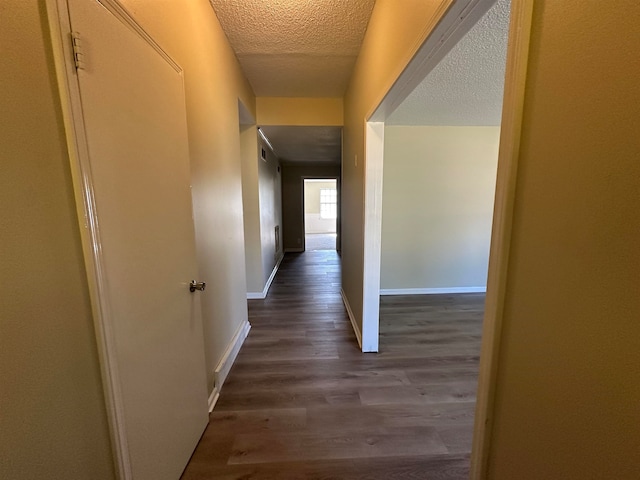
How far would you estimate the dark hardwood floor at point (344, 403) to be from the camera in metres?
1.40

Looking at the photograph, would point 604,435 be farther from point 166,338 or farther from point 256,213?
point 256,213

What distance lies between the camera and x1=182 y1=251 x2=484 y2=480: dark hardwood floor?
1396 millimetres

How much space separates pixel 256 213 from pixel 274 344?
1740 mm

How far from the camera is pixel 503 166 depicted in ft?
2.26

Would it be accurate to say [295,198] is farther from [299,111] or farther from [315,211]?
[315,211]

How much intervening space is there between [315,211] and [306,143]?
25.3 feet

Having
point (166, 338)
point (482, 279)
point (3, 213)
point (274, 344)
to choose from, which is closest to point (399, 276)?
point (482, 279)

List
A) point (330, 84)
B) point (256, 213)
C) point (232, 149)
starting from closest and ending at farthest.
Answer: point (232, 149), point (330, 84), point (256, 213)

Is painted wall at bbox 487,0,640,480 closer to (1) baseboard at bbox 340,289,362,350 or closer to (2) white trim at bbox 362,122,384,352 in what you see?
(2) white trim at bbox 362,122,384,352

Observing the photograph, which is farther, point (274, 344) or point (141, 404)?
point (274, 344)

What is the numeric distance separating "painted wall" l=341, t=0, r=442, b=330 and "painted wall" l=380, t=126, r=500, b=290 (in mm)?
979

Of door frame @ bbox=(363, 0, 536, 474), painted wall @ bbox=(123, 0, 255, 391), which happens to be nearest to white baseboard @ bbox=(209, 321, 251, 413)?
painted wall @ bbox=(123, 0, 255, 391)

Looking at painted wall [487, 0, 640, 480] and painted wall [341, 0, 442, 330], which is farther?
painted wall [341, 0, 442, 330]

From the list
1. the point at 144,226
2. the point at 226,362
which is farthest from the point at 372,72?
the point at 226,362
